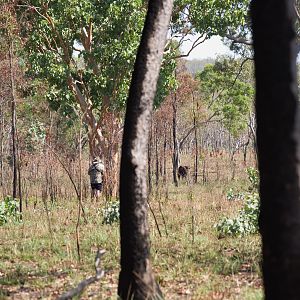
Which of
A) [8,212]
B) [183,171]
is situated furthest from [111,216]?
[183,171]

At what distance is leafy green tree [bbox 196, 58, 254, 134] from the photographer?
32375 mm

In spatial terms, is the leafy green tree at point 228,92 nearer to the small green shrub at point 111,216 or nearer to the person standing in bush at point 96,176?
the person standing in bush at point 96,176

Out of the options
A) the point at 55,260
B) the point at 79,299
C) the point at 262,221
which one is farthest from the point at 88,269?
the point at 262,221

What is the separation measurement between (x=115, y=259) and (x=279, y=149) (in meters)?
5.26

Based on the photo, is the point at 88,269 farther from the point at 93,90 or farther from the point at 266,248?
the point at 93,90

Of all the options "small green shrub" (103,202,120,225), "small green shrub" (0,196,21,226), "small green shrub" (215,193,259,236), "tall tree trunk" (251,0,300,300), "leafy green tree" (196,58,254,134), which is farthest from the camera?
"leafy green tree" (196,58,254,134)

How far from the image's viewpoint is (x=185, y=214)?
12148 mm

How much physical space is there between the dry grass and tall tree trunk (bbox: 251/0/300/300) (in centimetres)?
250

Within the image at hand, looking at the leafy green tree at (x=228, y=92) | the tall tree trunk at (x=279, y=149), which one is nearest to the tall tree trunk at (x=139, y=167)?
the tall tree trunk at (x=279, y=149)

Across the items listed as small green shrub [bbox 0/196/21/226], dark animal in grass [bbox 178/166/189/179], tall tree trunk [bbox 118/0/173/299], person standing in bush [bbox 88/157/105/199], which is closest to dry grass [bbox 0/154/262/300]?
small green shrub [bbox 0/196/21/226]

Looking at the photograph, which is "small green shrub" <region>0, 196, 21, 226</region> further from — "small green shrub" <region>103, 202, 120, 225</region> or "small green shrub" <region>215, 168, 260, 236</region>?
Answer: "small green shrub" <region>215, 168, 260, 236</region>

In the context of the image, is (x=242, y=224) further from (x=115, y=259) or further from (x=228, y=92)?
(x=228, y=92)

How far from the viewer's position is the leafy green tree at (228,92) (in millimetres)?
32375

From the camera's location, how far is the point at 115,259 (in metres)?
7.59
